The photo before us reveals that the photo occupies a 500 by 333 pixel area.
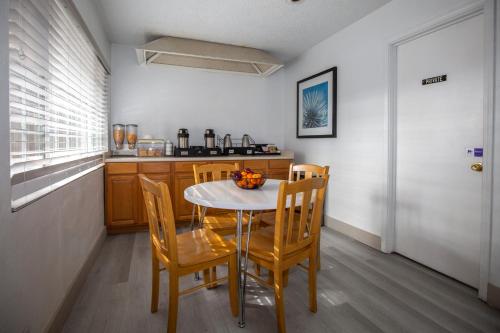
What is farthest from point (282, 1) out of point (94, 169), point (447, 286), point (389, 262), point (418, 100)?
point (447, 286)

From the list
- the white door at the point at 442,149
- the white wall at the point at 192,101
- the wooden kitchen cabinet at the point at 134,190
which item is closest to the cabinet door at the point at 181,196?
the wooden kitchen cabinet at the point at 134,190

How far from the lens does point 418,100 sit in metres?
2.45

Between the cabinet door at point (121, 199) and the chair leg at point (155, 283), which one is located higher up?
the cabinet door at point (121, 199)

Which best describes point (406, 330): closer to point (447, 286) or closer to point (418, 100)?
point (447, 286)

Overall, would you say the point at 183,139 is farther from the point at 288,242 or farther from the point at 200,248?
the point at 288,242

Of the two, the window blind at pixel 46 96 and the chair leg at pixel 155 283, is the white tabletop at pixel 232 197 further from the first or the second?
the window blind at pixel 46 96

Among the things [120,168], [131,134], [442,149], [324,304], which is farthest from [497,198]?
[131,134]

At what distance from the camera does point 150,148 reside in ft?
12.4

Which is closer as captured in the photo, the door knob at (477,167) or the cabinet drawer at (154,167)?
the door knob at (477,167)

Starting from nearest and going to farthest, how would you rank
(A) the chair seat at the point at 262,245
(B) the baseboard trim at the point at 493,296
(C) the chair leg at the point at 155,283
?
1. (A) the chair seat at the point at 262,245
2. (C) the chair leg at the point at 155,283
3. (B) the baseboard trim at the point at 493,296

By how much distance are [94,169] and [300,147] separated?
281 cm

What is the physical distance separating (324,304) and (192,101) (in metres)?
3.28

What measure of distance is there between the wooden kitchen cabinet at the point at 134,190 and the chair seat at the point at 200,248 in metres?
1.71

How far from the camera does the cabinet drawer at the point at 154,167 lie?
10.9ft
